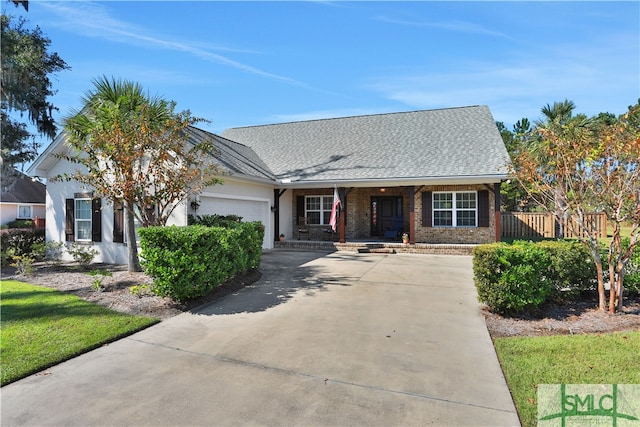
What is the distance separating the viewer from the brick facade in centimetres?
1488

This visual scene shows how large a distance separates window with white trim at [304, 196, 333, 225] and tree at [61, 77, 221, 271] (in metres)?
9.12

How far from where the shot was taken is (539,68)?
989 centimetres

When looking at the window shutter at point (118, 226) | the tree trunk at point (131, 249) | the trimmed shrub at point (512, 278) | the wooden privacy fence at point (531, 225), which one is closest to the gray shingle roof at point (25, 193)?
the window shutter at point (118, 226)

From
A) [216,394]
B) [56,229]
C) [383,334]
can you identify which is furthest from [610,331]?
[56,229]

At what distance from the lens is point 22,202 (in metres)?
27.9

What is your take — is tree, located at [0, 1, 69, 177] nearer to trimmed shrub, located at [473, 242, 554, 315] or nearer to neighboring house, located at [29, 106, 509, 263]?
neighboring house, located at [29, 106, 509, 263]

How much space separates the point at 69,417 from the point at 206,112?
292 inches

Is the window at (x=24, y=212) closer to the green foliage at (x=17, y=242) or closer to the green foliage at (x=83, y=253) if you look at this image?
the green foliage at (x=17, y=242)

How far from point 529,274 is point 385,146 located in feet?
39.9

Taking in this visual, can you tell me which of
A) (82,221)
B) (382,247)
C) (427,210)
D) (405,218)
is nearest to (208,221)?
(82,221)

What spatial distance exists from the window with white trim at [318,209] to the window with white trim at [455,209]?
16.9 feet

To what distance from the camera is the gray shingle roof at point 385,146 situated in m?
14.3

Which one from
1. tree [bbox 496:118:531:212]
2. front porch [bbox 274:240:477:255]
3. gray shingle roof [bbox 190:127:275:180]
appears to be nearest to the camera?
gray shingle roof [bbox 190:127:275:180]

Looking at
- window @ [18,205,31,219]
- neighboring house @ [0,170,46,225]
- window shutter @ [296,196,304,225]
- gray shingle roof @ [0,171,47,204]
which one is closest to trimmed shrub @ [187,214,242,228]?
window shutter @ [296,196,304,225]
